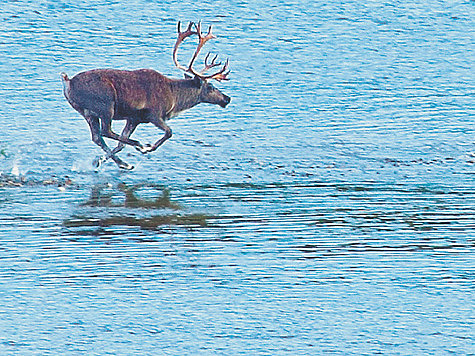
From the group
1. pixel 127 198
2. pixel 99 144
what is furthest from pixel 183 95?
pixel 127 198

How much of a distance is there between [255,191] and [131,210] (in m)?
1.46

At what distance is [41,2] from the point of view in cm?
2270

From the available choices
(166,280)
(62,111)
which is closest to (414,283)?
(166,280)

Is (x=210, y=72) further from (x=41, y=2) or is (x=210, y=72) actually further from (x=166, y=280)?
(x=166, y=280)

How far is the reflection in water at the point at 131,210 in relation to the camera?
36.1ft

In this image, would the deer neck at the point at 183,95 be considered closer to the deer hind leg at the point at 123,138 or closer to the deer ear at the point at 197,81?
the deer ear at the point at 197,81

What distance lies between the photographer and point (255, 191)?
12547mm

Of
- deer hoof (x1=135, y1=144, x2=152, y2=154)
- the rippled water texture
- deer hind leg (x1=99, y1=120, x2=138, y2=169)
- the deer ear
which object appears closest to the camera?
the rippled water texture

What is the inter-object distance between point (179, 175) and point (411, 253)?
3.96m

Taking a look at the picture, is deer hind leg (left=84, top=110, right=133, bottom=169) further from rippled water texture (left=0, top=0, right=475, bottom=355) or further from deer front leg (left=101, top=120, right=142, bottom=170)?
rippled water texture (left=0, top=0, right=475, bottom=355)

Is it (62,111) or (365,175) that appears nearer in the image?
(365,175)

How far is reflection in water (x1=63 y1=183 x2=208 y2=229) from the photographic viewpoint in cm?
1102

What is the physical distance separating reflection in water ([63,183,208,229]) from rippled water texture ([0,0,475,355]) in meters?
0.04

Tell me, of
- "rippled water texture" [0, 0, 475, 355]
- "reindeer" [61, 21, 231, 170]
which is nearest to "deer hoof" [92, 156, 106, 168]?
"reindeer" [61, 21, 231, 170]
